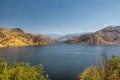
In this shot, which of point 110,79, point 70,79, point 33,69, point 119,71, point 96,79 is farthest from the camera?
point 70,79

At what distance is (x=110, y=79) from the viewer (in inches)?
1203

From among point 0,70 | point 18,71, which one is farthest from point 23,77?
point 0,70

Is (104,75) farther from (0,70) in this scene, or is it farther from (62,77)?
(62,77)

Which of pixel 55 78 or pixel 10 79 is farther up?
pixel 10 79

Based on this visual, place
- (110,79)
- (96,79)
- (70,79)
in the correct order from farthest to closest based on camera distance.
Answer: (70,79) < (96,79) < (110,79)

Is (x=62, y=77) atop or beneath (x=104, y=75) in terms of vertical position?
beneath

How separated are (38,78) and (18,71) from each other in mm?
6462

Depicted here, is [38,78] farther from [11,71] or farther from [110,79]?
[110,79]

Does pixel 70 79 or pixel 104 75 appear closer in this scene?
pixel 104 75

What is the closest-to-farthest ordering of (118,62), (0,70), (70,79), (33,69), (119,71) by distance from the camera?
(0,70)
(33,69)
(119,71)
(118,62)
(70,79)

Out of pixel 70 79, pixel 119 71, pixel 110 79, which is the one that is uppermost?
pixel 110 79

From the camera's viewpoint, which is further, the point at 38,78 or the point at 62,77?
the point at 62,77

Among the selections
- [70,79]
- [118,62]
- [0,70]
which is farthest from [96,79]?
[70,79]

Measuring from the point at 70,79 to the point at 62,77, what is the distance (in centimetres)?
363
